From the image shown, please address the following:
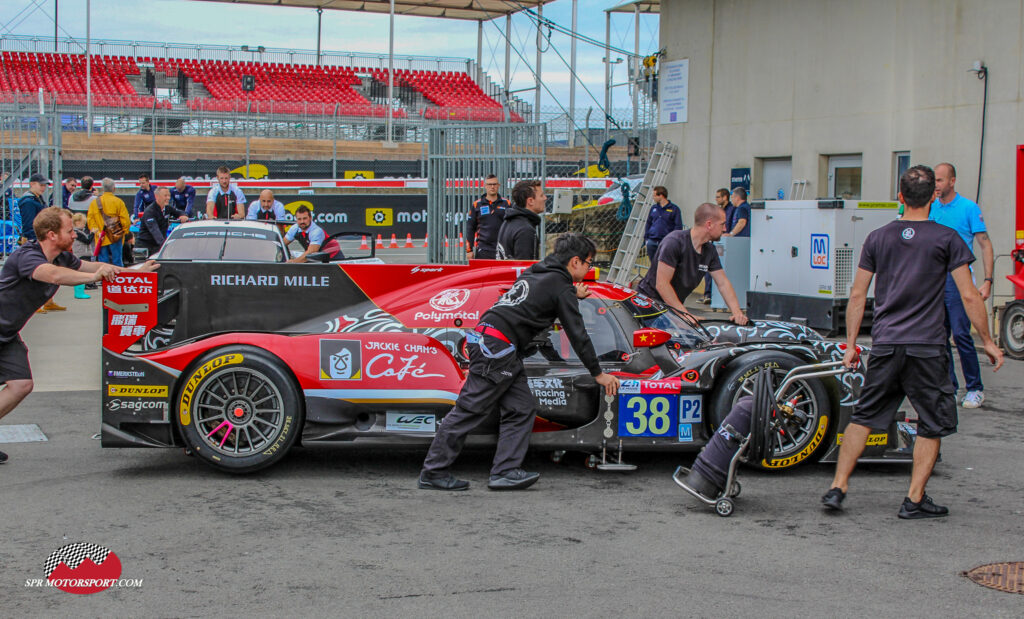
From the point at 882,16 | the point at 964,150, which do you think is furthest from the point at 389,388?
the point at 882,16

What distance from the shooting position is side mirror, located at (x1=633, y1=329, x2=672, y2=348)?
6.42 meters

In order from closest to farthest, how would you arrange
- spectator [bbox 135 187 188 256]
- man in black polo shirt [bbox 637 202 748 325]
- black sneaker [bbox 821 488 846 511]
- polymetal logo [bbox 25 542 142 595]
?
polymetal logo [bbox 25 542 142 595] < black sneaker [bbox 821 488 846 511] < man in black polo shirt [bbox 637 202 748 325] < spectator [bbox 135 187 188 256]

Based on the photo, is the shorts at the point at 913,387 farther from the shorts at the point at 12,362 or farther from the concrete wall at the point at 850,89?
the concrete wall at the point at 850,89

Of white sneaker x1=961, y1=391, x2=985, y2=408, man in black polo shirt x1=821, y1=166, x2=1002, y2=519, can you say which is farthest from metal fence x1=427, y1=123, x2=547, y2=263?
man in black polo shirt x1=821, y1=166, x2=1002, y2=519

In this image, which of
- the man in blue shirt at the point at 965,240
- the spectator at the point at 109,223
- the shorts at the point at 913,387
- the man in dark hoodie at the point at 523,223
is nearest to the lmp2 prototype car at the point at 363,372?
the shorts at the point at 913,387

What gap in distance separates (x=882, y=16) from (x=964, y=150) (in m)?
2.38

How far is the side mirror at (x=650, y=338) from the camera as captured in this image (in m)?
6.42

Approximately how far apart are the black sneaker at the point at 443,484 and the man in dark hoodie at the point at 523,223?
3969 millimetres

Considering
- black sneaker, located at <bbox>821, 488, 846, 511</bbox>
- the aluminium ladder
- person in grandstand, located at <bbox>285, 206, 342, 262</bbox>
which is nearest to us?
black sneaker, located at <bbox>821, 488, 846, 511</bbox>

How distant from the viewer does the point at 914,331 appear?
5508 millimetres

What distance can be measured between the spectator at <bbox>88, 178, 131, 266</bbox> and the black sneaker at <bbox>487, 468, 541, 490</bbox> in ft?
36.8

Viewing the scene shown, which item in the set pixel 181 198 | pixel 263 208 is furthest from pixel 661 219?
pixel 181 198

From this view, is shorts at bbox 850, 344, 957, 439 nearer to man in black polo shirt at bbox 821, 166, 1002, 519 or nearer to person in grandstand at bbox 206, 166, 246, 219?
man in black polo shirt at bbox 821, 166, 1002, 519

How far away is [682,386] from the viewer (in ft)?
20.7
